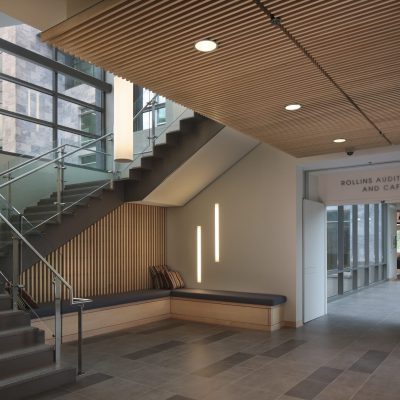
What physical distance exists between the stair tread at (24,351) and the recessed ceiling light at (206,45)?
3.59m

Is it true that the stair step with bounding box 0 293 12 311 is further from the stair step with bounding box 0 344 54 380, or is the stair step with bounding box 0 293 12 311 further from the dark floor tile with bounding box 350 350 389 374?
the dark floor tile with bounding box 350 350 389 374

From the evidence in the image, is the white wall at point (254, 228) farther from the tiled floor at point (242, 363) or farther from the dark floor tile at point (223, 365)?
the dark floor tile at point (223, 365)

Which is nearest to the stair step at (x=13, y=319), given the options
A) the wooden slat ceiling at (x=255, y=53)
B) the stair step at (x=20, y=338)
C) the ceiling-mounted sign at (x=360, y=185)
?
the stair step at (x=20, y=338)

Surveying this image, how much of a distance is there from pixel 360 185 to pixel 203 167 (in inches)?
119

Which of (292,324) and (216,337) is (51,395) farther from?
(292,324)

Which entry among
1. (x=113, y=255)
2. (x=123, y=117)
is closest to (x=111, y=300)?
(x=113, y=255)

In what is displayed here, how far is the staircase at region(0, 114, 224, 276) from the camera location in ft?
21.4

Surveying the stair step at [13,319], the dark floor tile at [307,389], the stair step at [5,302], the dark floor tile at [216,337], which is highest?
the stair step at [5,302]

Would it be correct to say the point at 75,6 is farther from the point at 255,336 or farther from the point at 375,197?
the point at 375,197

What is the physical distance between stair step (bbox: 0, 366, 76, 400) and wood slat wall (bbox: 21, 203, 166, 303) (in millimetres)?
2017

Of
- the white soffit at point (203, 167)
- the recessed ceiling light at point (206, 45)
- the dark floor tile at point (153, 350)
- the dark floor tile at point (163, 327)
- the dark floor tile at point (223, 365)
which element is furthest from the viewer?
the white soffit at point (203, 167)

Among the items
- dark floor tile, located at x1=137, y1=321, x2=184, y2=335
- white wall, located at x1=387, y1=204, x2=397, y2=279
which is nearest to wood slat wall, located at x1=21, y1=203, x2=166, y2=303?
dark floor tile, located at x1=137, y1=321, x2=184, y2=335

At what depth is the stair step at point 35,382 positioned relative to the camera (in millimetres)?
4156

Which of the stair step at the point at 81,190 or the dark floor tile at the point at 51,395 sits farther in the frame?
the stair step at the point at 81,190
